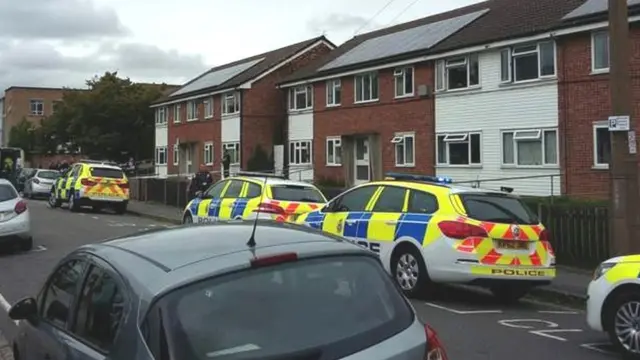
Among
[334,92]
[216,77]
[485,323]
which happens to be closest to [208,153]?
[216,77]

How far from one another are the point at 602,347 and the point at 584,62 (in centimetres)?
1526

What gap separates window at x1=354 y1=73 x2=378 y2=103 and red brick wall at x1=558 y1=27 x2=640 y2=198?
9.34 m

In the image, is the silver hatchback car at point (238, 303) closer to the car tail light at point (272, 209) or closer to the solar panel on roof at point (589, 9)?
the car tail light at point (272, 209)

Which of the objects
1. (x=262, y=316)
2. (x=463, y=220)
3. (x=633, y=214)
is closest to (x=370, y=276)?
(x=262, y=316)

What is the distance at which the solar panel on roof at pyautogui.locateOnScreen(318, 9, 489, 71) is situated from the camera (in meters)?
27.4

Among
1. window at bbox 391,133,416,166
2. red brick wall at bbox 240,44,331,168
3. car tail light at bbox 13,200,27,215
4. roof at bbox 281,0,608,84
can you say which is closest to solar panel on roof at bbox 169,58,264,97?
red brick wall at bbox 240,44,331,168

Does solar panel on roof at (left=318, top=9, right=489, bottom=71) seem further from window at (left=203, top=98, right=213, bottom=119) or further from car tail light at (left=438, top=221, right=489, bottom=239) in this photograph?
car tail light at (left=438, top=221, right=489, bottom=239)

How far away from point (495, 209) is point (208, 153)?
111 ft

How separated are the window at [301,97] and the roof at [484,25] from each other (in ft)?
3.02

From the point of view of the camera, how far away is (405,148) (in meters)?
28.2

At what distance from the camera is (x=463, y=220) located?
31.4 ft

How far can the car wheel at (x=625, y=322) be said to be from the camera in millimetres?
6777

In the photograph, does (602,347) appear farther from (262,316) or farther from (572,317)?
(262,316)

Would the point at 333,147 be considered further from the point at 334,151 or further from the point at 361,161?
the point at 361,161
